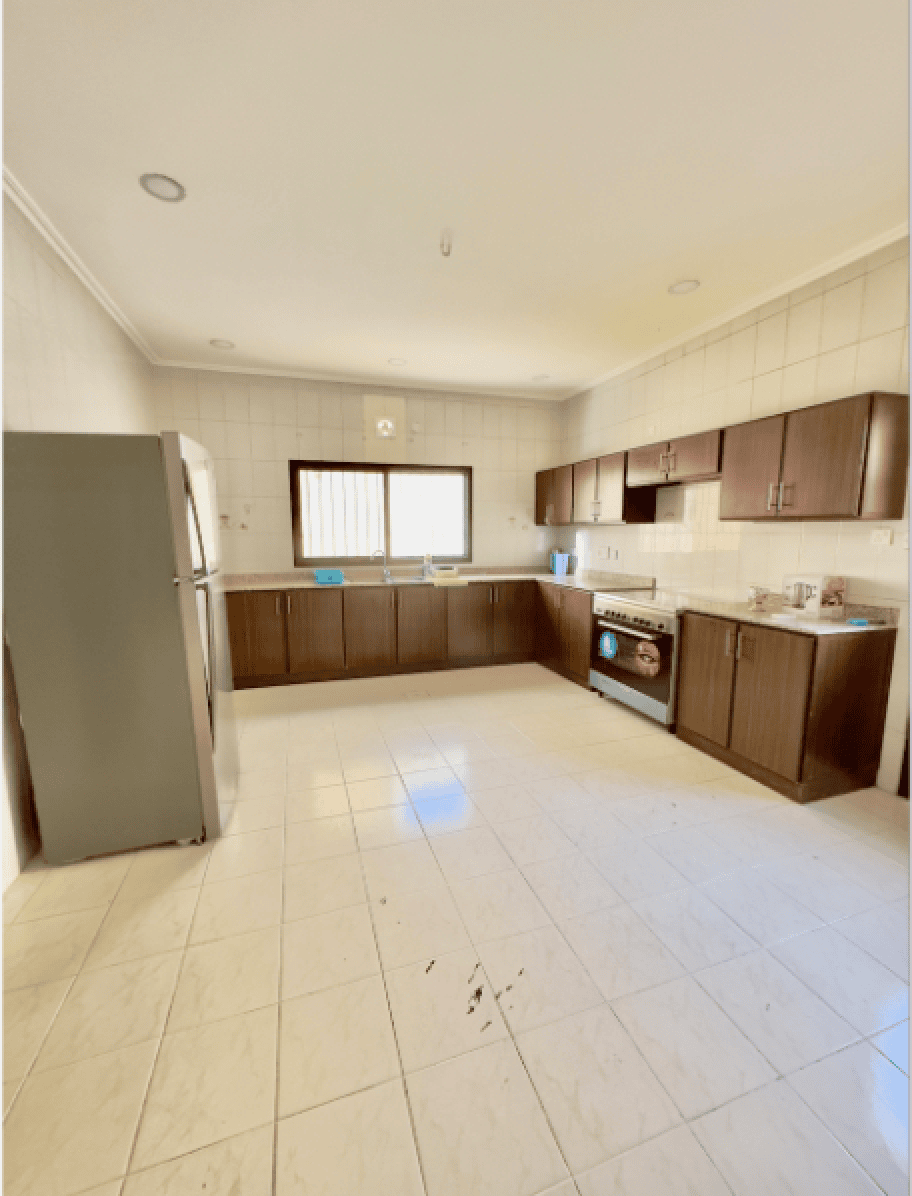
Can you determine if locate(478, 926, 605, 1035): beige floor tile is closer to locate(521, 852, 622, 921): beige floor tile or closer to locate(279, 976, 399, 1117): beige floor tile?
locate(521, 852, 622, 921): beige floor tile

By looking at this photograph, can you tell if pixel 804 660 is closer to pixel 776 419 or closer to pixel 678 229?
pixel 776 419

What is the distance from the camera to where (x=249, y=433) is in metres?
4.38

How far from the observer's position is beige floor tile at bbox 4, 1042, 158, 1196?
1.16m

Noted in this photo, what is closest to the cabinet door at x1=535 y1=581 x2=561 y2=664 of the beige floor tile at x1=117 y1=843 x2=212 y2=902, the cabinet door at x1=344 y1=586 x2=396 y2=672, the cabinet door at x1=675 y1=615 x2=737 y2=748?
the cabinet door at x1=344 y1=586 x2=396 y2=672

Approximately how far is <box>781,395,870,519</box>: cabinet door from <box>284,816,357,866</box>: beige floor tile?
2574 mm

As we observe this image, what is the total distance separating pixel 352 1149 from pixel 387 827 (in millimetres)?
1131

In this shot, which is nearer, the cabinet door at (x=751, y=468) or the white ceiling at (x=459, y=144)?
the white ceiling at (x=459, y=144)

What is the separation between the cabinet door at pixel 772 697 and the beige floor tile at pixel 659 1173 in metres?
1.66

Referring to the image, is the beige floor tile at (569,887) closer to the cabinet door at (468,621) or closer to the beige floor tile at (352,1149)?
the beige floor tile at (352,1149)

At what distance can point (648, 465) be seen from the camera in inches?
145

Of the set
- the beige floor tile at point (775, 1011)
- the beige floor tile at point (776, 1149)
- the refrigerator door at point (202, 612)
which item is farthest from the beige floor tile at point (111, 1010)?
the beige floor tile at point (775, 1011)

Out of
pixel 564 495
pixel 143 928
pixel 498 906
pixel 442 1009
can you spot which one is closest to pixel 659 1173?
pixel 442 1009

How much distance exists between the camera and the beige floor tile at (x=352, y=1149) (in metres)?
1.15

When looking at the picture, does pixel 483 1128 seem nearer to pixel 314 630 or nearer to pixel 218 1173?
pixel 218 1173
